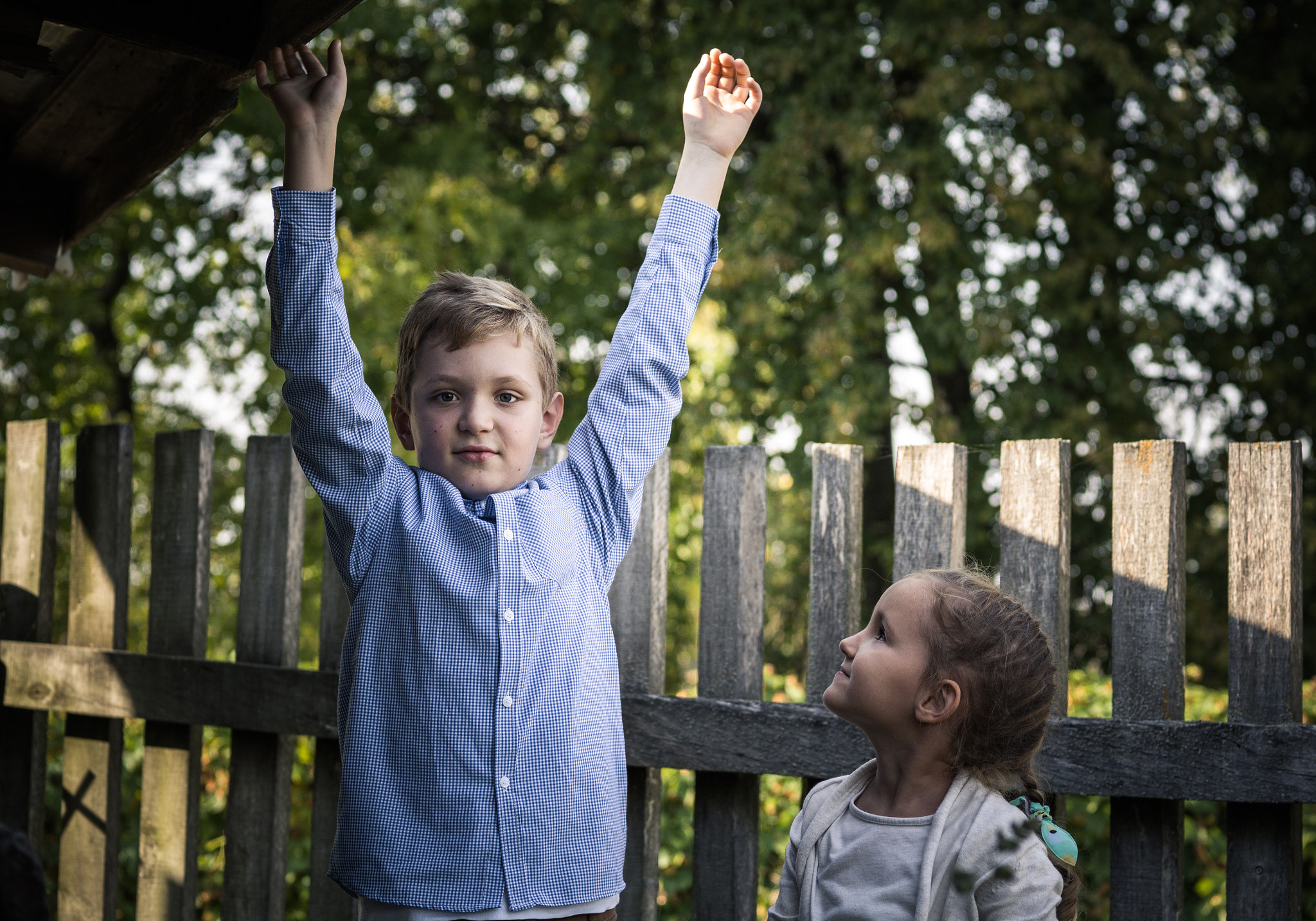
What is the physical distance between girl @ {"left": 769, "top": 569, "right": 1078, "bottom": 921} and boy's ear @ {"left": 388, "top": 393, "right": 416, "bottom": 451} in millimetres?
862

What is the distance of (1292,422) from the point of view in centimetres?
677

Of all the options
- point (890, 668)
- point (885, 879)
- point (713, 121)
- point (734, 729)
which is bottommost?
point (885, 879)

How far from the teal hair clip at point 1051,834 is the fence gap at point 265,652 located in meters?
1.75

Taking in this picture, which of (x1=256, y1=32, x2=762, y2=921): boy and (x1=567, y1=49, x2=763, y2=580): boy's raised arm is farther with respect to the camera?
(x1=567, y1=49, x2=763, y2=580): boy's raised arm

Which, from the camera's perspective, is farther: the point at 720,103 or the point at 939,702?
the point at 720,103

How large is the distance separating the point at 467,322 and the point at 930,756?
3.50 ft

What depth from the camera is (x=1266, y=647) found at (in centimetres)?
198

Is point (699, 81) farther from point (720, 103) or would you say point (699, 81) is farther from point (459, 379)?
point (459, 379)

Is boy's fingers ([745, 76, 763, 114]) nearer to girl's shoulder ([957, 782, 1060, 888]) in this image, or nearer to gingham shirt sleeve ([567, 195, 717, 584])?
gingham shirt sleeve ([567, 195, 717, 584])

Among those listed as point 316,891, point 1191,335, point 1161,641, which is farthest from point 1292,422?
point 316,891

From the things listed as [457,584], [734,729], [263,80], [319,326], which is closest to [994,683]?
[734,729]

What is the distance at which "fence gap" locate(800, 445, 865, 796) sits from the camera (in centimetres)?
223

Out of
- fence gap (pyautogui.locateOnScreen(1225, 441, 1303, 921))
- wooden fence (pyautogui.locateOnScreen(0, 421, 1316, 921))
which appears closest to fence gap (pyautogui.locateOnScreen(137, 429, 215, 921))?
wooden fence (pyautogui.locateOnScreen(0, 421, 1316, 921))

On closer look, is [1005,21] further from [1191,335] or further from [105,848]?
[105,848]
